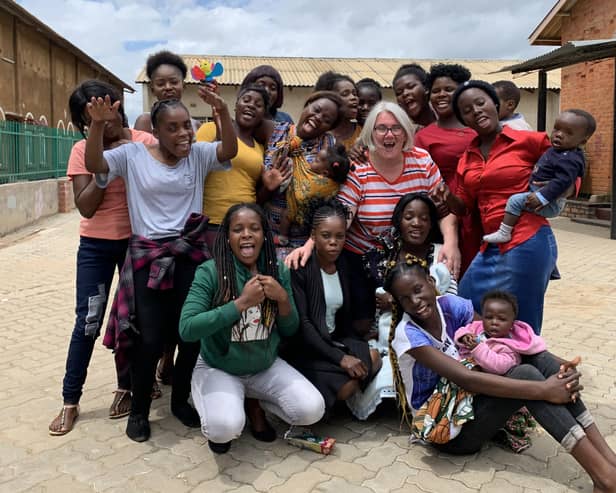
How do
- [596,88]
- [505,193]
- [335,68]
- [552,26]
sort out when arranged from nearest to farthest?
[505,193]
[596,88]
[552,26]
[335,68]

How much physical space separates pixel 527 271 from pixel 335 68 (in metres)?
22.9

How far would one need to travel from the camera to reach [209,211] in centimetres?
343

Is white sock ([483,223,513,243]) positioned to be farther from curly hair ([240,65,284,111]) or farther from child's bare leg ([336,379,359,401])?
curly hair ([240,65,284,111])

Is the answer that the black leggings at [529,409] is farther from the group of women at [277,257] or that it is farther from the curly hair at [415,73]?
the curly hair at [415,73]

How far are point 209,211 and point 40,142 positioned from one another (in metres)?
12.3

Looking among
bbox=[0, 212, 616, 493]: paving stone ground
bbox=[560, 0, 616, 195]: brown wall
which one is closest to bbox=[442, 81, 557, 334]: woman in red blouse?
bbox=[0, 212, 616, 493]: paving stone ground

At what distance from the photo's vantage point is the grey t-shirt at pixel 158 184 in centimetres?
314

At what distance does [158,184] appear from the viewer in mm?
3150

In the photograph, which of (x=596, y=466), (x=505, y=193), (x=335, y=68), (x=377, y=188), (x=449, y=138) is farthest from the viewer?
(x=335, y=68)

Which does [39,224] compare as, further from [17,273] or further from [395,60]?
[395,60]

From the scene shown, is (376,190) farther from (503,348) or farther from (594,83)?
(594,83)

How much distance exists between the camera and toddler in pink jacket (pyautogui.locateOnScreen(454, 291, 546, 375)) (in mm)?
2895

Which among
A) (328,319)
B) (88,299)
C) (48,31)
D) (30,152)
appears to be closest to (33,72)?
(48,31)

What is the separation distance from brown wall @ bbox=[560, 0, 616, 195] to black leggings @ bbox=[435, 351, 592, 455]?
38.7 ft
